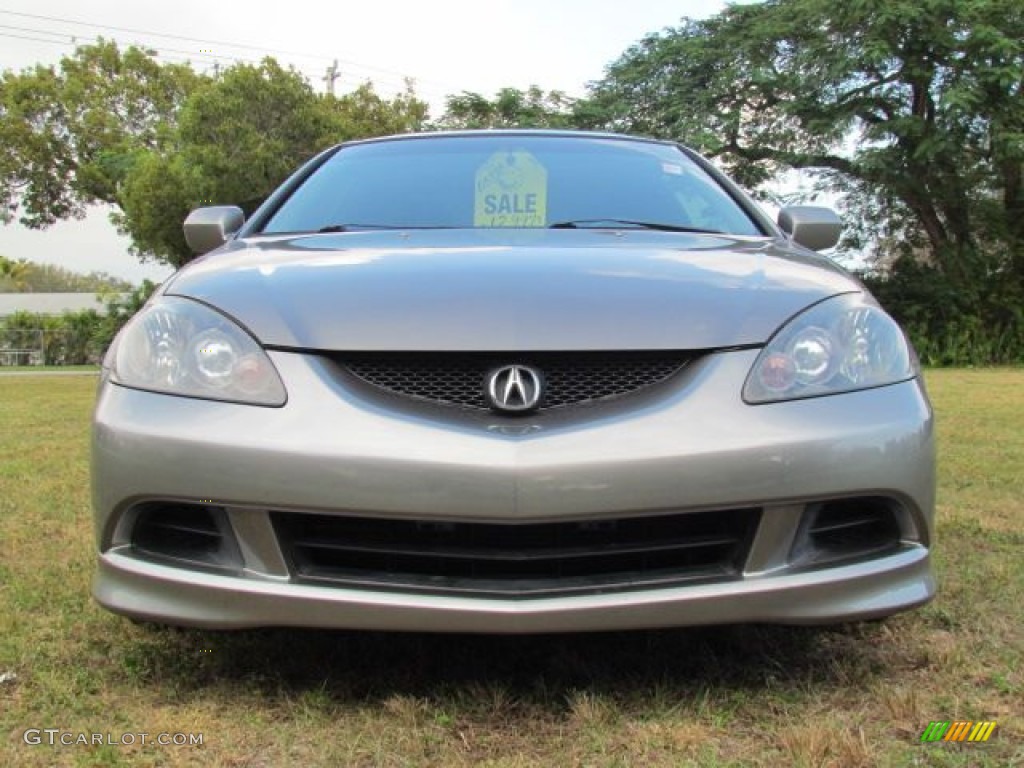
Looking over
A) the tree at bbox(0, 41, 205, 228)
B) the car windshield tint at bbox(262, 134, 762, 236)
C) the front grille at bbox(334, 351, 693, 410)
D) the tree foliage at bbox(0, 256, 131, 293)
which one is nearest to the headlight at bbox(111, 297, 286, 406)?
the front grille at bbox(334, 351, 693, 410)

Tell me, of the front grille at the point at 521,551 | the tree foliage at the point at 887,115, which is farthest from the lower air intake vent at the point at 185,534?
the tree foliage at the point at 887,115

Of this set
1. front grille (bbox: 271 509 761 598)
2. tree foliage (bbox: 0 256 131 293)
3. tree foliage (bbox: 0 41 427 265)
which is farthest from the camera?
tree foliage (bbox: 0 256 131 293)

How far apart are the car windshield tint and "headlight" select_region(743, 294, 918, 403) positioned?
75 centimetres

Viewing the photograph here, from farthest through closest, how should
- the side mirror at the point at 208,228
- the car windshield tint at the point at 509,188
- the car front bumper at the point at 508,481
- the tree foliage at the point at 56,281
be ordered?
the tree foliage at the point at 56,281 < the side mirror at the point at 208,228 < the car windshield tint at the point at 509,188 < the car front bumper at the point at 508,481

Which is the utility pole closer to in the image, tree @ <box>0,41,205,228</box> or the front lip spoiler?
tree @ <box>0,41,205,228</box>

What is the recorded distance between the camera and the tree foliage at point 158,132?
19.5m

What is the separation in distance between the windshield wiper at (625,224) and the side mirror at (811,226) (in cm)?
38

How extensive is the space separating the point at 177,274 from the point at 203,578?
78 cm

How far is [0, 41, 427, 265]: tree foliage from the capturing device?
19531 mm

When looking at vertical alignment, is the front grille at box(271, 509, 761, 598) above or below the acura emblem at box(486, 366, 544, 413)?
below

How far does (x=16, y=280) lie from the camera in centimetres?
5359

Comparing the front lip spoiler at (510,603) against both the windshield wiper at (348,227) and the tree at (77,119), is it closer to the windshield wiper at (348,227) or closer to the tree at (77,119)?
the windshield wiper at (348,227)

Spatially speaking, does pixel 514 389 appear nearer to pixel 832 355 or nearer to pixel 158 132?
pixel 832 355

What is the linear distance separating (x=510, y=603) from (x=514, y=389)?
39 centimetres
